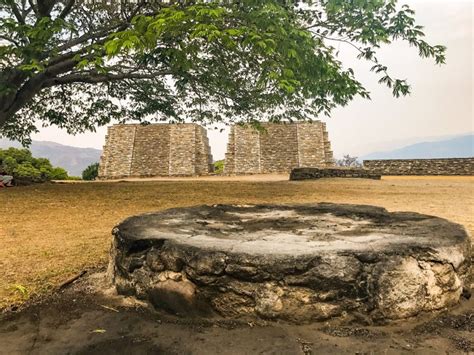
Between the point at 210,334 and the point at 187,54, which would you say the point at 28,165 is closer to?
the point at 187,54

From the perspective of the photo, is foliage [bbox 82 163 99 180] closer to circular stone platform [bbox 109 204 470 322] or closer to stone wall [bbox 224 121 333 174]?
stone wall [bbox 224 121 333 174]

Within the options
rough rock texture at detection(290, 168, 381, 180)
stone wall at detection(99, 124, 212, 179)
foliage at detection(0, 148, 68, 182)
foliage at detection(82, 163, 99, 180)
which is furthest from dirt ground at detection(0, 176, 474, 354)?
foliage at detection(82, 163, 99, 180)

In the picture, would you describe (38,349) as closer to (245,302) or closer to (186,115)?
(245,302)

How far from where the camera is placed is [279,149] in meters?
29.7

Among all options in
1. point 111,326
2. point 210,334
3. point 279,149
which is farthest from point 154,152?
point 210,334

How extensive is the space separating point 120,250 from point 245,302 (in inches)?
53.8

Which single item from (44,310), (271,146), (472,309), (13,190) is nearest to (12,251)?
(44,310)

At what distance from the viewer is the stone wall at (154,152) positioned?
28797mm

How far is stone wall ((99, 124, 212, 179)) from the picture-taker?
2880 centimetres

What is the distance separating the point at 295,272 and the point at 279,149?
27039mm

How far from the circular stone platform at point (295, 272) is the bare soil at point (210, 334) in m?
0.10

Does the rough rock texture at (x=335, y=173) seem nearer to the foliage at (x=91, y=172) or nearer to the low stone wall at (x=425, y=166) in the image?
the low stone wall at (x=425, y=166)

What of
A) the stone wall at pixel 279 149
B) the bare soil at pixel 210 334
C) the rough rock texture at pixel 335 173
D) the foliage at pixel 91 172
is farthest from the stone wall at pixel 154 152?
the bare soil at pixel 210 334

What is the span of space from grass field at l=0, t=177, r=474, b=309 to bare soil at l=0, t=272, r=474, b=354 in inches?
36.7
